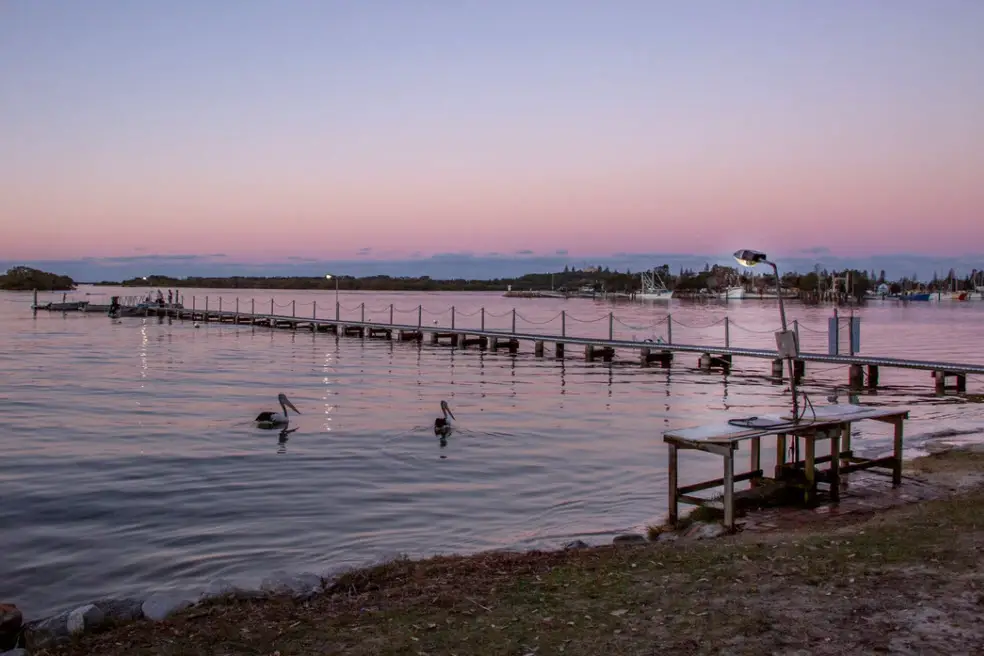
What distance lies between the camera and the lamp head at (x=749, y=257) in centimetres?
1055

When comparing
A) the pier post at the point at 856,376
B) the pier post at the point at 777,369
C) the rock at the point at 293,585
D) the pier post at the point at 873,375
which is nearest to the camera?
the rock at the point at 293,585

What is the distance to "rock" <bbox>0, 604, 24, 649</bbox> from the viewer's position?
6637 mm

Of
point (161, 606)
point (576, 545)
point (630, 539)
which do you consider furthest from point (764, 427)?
point (161, 606)

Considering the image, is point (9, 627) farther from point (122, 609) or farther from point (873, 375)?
point (873, 375)

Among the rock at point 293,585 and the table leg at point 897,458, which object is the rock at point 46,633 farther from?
the table leg at point 897,458

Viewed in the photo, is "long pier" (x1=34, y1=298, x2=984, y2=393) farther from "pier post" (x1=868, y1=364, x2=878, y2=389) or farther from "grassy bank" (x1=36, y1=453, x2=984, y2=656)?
"grassy bank" (x1=36, y1=453, x2=984, y2=656)

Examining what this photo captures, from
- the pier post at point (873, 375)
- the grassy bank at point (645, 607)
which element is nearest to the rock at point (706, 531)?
the grassy bank at point (645, 607)

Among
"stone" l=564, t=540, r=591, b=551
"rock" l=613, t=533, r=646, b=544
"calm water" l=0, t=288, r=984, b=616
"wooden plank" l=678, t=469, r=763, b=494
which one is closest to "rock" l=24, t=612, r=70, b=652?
"calm water" l=0, t=288, r=984, b=616

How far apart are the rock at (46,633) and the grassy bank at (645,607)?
25cm

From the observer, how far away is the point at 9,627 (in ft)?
22.0

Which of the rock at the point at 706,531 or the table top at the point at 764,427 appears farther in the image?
the table top at the point at 764,427

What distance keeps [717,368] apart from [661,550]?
26890 mm

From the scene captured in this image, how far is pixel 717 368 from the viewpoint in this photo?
112 ft

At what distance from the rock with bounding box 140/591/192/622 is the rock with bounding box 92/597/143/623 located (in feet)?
0.19
